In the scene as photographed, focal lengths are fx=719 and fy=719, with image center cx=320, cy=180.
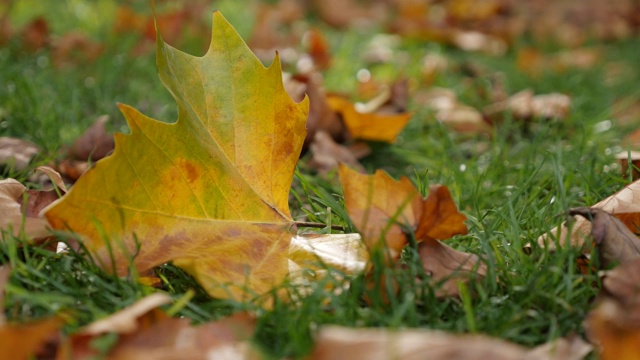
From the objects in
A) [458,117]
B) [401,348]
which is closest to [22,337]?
[401,348]

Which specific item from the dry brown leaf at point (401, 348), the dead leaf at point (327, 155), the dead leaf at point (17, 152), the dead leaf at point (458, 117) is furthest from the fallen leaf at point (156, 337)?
the dead leaf at point (458, 117)

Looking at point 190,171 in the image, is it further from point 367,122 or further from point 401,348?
point 367,122

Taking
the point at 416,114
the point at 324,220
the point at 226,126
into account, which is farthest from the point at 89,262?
the point at 416,114

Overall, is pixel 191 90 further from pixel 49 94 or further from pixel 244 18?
pixel 244 18

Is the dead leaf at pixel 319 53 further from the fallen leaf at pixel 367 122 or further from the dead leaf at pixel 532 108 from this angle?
the fallen leaf at pixel 367 122

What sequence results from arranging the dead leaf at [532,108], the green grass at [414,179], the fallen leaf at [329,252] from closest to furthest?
the green grass at [414,179] → the fallen leaf at [329,252] → the dead leaf at [532,108]
